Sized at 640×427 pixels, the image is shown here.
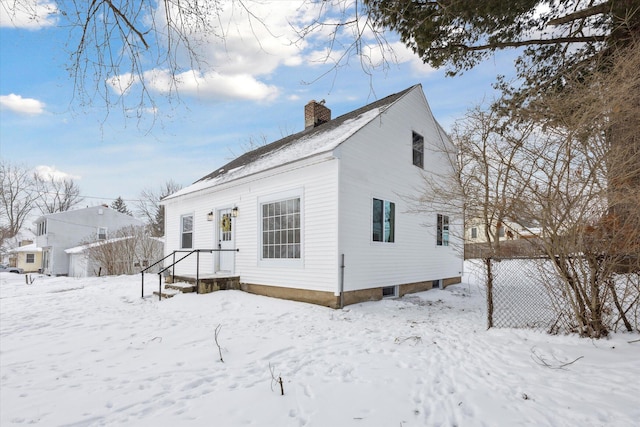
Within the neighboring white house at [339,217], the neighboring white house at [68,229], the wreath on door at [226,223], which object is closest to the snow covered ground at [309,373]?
the neighboring white house at [339,217]

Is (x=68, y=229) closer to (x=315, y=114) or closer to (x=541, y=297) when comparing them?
(x=315, y=114)

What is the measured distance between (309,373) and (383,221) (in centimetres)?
582

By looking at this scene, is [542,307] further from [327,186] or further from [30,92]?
[30,92]

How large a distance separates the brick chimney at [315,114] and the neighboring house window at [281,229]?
470 centimetres

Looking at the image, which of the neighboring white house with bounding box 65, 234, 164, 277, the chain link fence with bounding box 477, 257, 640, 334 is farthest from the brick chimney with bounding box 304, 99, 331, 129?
the neighboring white house with bounding box 65, 234, 164, 277

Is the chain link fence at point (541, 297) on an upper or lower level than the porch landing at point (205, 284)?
upper

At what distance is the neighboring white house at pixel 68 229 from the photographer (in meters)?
30.5

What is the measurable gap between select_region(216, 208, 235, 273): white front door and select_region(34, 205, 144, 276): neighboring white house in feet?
77.0

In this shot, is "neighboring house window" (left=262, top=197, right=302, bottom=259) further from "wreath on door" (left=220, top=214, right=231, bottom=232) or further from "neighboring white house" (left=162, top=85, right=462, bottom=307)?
"wreath on door" (left=220, top=214, right=231, bottom=232)

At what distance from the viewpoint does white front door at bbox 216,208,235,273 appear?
10.5m

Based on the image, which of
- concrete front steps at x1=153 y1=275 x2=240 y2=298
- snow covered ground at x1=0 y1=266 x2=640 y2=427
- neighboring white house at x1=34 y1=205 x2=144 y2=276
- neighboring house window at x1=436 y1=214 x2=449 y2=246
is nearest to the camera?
snow covered ground at x1=0 y1=266 x2=640 y2=427

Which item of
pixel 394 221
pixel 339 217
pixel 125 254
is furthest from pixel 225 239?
pixel 125 254

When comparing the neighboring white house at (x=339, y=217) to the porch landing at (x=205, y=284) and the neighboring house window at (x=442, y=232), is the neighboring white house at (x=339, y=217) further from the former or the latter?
the porch landing at (x=205, y=284)

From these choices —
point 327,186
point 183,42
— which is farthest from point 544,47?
point 183,42
